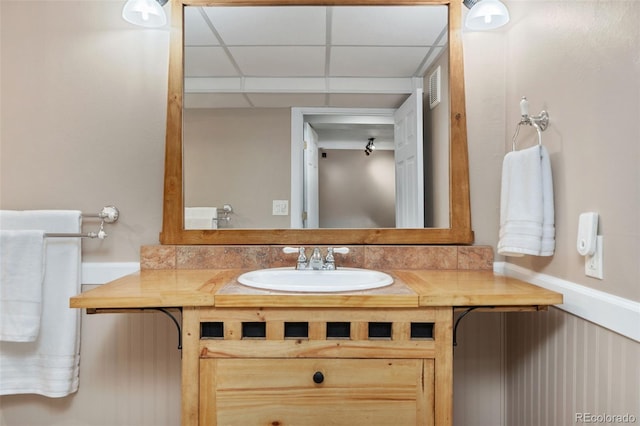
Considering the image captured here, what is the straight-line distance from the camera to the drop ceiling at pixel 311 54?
1.53 metres

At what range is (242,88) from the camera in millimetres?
1551

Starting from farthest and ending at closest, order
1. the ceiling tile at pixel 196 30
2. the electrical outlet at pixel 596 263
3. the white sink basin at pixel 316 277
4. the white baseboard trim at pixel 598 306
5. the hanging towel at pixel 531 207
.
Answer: the ceiling tile at pixel 196 30 → the white sink basin at pixel 316 277 → the hanging towel at pixel 531 207 → the electrical outlet at pixel 596 263 → the white baseboard trim at pixel 598 306

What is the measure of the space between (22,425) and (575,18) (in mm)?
2435

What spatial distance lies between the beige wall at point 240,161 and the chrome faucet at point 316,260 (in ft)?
0.49

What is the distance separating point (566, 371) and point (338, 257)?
816 mm

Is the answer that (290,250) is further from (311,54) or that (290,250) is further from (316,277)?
(311,54)

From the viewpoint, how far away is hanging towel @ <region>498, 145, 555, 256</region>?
1184mm

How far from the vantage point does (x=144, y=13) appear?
58.0 inches

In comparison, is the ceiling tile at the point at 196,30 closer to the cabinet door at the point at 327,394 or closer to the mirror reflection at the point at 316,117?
the mirror reflection at the point at 316,117

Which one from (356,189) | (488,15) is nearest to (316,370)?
(356,189)

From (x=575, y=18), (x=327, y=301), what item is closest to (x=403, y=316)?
(x=327, y=301)

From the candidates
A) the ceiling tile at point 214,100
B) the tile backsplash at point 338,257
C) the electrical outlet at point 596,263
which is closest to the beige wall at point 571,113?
the electrical outlet at point 596,263

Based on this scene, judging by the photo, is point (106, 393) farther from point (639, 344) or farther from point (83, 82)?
point (639, 344)

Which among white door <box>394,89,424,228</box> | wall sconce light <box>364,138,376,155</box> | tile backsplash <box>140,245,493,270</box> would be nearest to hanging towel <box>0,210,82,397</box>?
tile backsplash <box>140,245,493,270</box>
